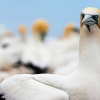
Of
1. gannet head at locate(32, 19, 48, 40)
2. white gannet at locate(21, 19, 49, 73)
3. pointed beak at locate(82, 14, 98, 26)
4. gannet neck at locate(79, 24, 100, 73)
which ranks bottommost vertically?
white gannet at locate(21, 19, 49, 73)

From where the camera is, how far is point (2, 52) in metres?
13.0

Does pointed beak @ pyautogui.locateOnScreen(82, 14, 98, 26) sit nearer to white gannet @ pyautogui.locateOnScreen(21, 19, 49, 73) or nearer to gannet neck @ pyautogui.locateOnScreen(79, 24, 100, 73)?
gannet neck @ pyautogui.locateOnScreen(79, 24, 100, 73)

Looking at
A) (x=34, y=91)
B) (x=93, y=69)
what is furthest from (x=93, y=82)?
(x=34, y=91)

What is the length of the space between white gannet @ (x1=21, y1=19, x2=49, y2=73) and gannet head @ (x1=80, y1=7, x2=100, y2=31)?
710 cm

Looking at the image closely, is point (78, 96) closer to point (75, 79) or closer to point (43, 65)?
point (75, 79)

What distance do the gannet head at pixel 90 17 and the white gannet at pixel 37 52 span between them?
23.3ft

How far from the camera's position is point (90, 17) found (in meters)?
4.90

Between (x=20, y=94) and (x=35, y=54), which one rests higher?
(x=20, y=94)

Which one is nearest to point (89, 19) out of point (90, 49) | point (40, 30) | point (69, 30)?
point (90, 49)

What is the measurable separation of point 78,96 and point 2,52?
8172 mm

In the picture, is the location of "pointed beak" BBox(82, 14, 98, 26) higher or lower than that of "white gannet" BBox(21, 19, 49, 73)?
higher

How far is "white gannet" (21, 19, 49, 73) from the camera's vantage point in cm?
1223

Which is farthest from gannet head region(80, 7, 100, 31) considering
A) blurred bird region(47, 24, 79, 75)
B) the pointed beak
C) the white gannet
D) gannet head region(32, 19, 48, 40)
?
gannet head region(32, 19, 48, 40)

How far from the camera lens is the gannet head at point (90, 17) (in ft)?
16.0
